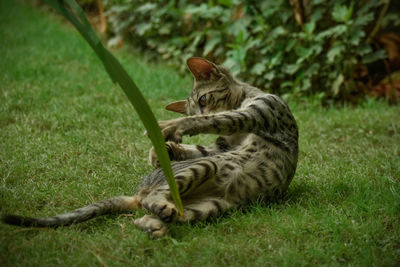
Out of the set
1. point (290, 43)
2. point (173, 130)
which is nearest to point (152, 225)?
point (173, 130)

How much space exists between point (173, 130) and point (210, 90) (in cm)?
98

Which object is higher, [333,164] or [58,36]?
[58,36]

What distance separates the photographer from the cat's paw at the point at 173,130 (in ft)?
9.91

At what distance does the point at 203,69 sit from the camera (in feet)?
12.9

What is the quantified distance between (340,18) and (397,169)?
301 cm

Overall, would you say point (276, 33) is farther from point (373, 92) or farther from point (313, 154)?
point (313, 154)

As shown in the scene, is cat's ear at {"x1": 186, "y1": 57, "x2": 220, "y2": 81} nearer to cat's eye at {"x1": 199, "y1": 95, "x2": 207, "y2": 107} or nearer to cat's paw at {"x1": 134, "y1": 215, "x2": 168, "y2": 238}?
cat's eye at {"x1": 199, "y1": 95, "x2": 207, "y2": 107}

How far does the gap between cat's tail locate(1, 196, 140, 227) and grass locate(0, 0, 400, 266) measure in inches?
2.2

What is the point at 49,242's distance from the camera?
8.69ft

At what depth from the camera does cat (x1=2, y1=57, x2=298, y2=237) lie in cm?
295

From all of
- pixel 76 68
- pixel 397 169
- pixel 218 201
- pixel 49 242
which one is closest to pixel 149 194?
pixel 218 201

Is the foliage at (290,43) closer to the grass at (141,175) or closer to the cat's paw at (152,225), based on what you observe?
the grass at (141,175)

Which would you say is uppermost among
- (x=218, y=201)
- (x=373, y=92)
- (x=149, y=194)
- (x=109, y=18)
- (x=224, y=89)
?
(x=109, y=18)

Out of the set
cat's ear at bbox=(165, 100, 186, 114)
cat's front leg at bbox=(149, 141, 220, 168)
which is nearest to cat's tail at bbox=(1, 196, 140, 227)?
cat's front leg at bbox=(149, 141, 220, 168)
